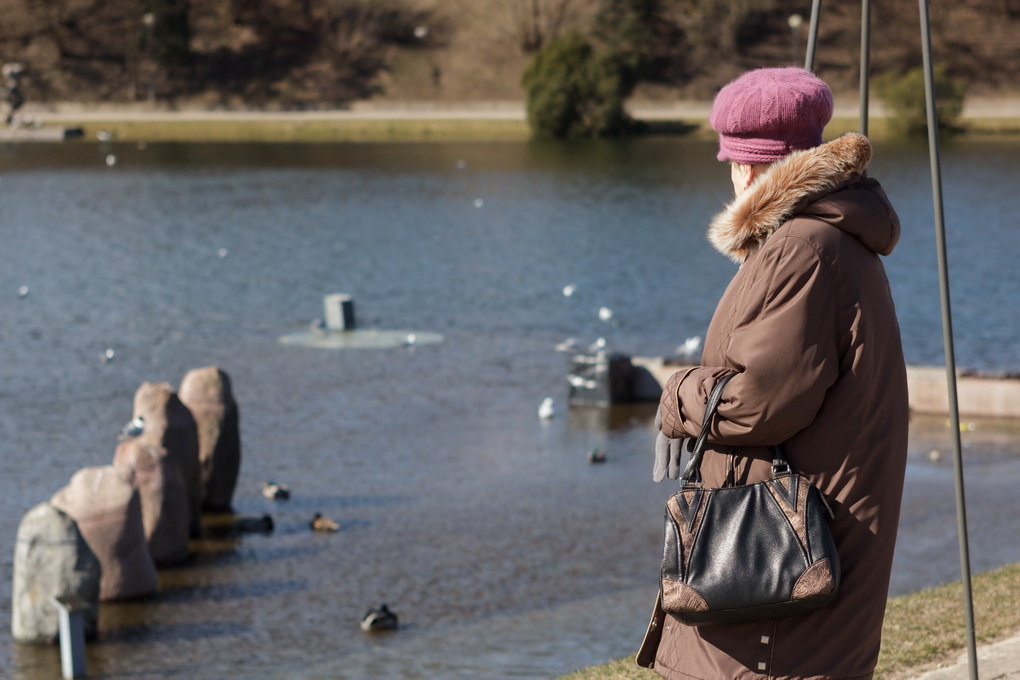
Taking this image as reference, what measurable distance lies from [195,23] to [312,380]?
63284 millimetres

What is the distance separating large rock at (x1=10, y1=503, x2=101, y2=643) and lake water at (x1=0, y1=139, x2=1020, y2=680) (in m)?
0.42

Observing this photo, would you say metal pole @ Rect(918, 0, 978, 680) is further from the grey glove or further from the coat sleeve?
the coat sleeve

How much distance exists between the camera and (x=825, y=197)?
2863mm

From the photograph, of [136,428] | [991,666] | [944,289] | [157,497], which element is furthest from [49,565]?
[944,289]

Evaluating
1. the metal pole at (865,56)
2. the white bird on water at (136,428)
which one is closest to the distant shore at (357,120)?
the white bird on water at (136,428)

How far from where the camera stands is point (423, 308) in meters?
26.2

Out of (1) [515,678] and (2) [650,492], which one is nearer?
(1) [515,678]

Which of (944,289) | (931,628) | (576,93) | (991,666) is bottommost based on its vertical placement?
(931,628)

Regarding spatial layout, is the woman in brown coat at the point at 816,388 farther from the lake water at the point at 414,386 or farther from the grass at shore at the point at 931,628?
the lake water at the point at 414,386

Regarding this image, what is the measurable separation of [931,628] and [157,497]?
7.57 metres

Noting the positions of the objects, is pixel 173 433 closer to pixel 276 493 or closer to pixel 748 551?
pixel 276 493

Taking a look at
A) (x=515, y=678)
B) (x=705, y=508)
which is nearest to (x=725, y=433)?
(x=705, y=508)

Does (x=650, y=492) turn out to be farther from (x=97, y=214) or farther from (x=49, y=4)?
(x=49, y=4)

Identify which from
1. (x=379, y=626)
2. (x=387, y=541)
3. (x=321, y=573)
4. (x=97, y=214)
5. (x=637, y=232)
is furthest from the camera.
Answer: (x=97, y=214)
